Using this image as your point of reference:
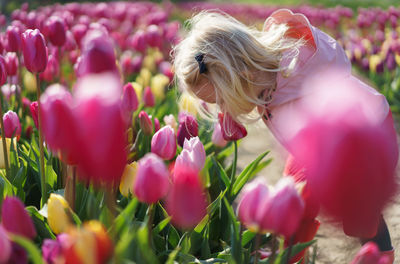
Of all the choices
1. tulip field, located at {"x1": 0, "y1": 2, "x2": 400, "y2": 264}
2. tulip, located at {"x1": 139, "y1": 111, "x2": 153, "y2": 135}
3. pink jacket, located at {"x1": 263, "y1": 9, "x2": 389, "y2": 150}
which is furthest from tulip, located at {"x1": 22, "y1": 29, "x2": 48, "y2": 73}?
pink jacket, located at {"x1": 263, "y1": 9, "x2": 389, "y2": 150}

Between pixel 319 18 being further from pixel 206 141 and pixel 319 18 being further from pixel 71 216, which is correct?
pixel 71 216

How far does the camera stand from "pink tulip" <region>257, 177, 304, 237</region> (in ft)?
2.64

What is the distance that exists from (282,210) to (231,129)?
3.34 ft

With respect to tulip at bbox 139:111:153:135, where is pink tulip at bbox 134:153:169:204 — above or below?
above

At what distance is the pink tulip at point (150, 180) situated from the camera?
3.04 feet

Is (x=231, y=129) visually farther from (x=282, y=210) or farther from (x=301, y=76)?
(x=282, y=210)

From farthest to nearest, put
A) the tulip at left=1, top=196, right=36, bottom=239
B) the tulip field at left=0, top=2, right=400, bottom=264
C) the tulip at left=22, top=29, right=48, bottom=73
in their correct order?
1. the tulip at left=22, top=29, right=48, bottom=73
2. the tulip at left=1, top=196, right=36, bottom=239
3. the tulip field at left=0, top=2, right=400, bottom=264

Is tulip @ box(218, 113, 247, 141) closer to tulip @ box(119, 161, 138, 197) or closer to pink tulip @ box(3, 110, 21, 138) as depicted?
tulip @ box(119, 161, 138, 197)

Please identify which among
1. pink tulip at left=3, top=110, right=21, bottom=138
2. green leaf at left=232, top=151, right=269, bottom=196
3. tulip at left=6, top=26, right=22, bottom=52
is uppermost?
tulip at left=6, top=26, right=22, bottom=52

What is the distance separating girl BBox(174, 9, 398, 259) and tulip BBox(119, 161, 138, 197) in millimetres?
523

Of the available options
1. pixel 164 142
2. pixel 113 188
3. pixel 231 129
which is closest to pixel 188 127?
pixel 231 129

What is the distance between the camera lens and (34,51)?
1.44m

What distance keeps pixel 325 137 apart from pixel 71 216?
2.60ft

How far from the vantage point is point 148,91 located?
2.51 meters
